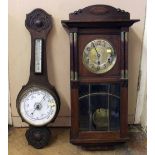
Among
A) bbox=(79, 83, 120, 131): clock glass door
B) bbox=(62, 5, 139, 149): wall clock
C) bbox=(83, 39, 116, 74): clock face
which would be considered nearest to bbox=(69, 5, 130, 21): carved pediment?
bbox=(62, 5, 139, 149): wall clock

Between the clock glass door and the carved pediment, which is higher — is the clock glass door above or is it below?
below

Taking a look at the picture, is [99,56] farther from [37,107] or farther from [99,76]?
[37,107]

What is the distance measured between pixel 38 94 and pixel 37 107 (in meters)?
0.06

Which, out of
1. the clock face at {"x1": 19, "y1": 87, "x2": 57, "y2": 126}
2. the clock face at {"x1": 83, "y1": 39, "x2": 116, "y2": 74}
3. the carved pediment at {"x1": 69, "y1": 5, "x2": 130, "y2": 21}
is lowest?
the clock face at {"x1": 19, "y1": 87, "x2": 57, "y2": 126}

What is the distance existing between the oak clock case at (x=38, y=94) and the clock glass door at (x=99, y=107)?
0.44ft

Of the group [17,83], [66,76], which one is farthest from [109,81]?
[17,83]

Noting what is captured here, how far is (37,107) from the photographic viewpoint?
122cm

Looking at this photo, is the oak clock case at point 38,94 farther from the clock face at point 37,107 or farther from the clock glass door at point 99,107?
the clock glass door at point 99,107

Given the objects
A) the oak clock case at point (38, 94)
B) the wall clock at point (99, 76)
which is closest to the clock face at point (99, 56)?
the wall clock at point (99, 76)

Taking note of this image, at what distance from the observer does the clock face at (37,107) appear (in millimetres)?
1222

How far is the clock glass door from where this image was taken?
1209mm

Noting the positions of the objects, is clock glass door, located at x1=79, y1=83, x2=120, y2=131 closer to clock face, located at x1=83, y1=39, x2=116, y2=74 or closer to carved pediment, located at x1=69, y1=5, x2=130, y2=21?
clock face, located at x1=83, y1=39, x2=116, y2=74

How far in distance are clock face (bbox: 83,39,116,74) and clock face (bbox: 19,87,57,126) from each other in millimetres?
242

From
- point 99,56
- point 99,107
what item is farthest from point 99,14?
point 99,107
